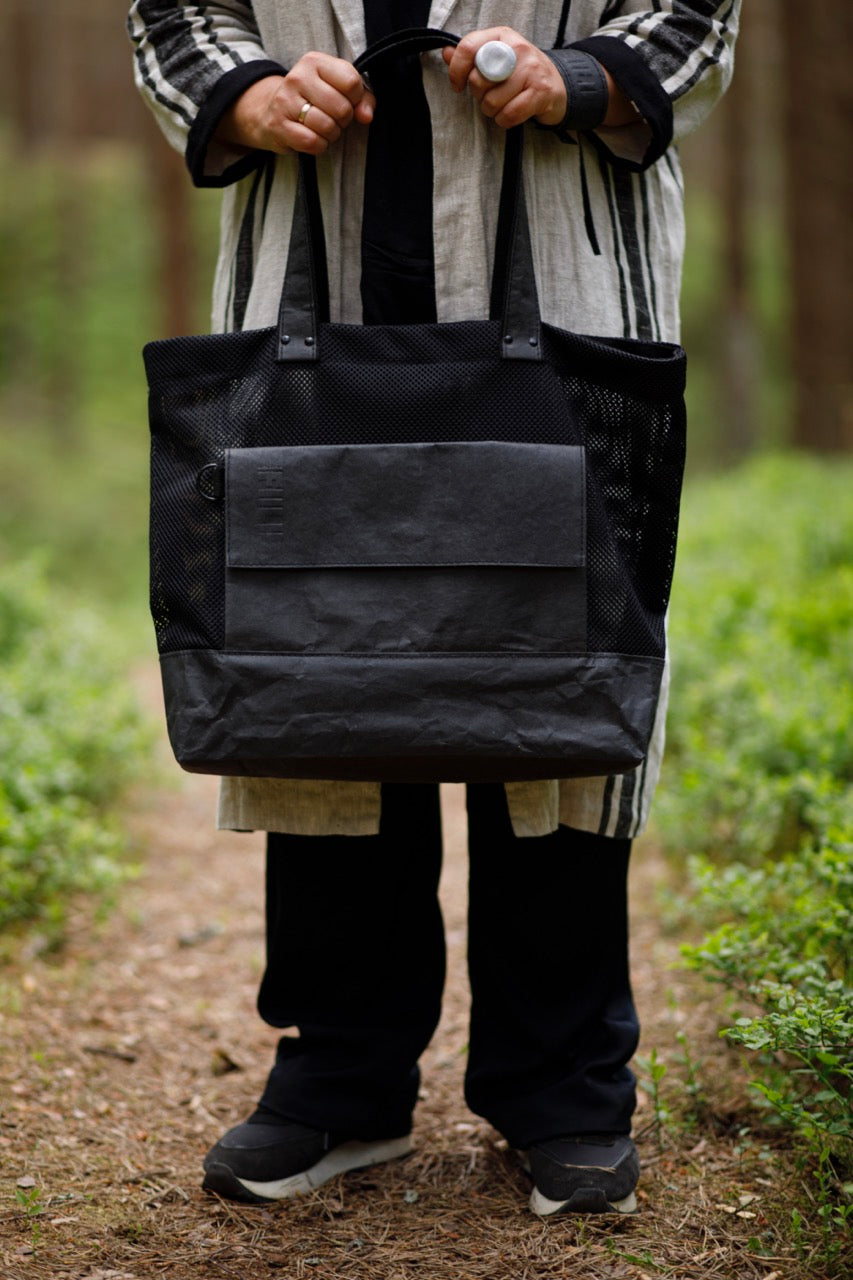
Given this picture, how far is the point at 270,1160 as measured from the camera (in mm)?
1884

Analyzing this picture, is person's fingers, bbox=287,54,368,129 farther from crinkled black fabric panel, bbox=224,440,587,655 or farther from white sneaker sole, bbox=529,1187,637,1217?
white sneaker sole, bbox=529,1187,637,1217

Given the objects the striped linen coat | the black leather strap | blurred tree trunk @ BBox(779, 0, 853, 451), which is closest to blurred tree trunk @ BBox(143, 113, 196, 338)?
blurred tree trunk @ BBox(779, 0, 853, 451)

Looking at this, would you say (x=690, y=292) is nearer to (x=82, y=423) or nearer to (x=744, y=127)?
(x=744, y=127)

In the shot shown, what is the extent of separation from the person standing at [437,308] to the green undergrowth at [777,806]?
0.27 meters

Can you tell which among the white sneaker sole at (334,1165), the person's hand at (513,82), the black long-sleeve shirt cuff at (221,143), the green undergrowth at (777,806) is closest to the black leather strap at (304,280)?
the black long-sleeve shirt cuff at (221,143)

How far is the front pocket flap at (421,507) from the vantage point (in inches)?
62.0

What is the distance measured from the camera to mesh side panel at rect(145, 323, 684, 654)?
1597 mm

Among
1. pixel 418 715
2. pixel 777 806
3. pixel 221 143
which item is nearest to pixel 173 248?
pixel 777 806

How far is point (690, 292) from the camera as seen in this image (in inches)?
836

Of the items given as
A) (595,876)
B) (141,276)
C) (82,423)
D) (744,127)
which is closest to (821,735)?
(595,876)

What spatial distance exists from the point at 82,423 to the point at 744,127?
353 inches

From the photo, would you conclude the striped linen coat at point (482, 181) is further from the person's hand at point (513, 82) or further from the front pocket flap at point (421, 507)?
the front pocket flap at point (421, 507)

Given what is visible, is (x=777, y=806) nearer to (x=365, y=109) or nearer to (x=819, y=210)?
(x=365, y=109)

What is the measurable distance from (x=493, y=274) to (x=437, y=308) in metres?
0.09
